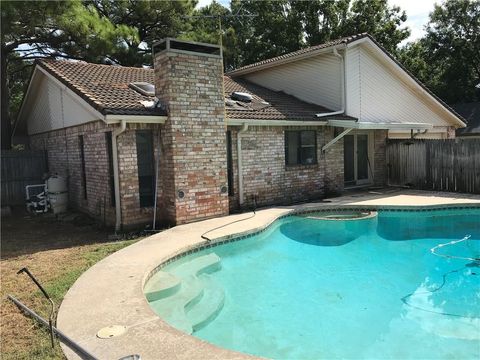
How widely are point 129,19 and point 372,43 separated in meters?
13.7

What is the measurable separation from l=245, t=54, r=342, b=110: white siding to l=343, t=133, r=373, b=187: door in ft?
5.74

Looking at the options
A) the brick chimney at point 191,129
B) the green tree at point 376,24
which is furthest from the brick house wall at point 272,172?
the green tree at point 376,24

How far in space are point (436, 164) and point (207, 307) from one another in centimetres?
1207

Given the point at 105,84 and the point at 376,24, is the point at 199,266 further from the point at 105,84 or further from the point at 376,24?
the point at 376,24

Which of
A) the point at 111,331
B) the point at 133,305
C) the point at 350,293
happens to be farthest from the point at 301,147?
the point at 111,331

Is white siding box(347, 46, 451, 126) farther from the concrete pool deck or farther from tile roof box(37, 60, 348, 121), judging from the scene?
the concrete pool deck

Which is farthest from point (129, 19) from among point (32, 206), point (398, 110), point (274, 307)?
point (274, 307)

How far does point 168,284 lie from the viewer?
19.6 ft

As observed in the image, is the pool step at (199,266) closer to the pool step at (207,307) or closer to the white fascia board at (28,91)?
the pool step at (207,307)

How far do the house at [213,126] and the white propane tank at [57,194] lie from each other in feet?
1.13

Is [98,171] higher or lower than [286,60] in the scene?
lower

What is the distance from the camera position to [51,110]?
554 inches

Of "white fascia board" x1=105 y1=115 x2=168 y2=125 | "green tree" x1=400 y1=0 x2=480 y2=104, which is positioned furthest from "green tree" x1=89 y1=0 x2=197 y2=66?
"green tree" x1=400 y1=0 x2=480 y2=104

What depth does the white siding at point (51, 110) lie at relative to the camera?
11844 millimetres
